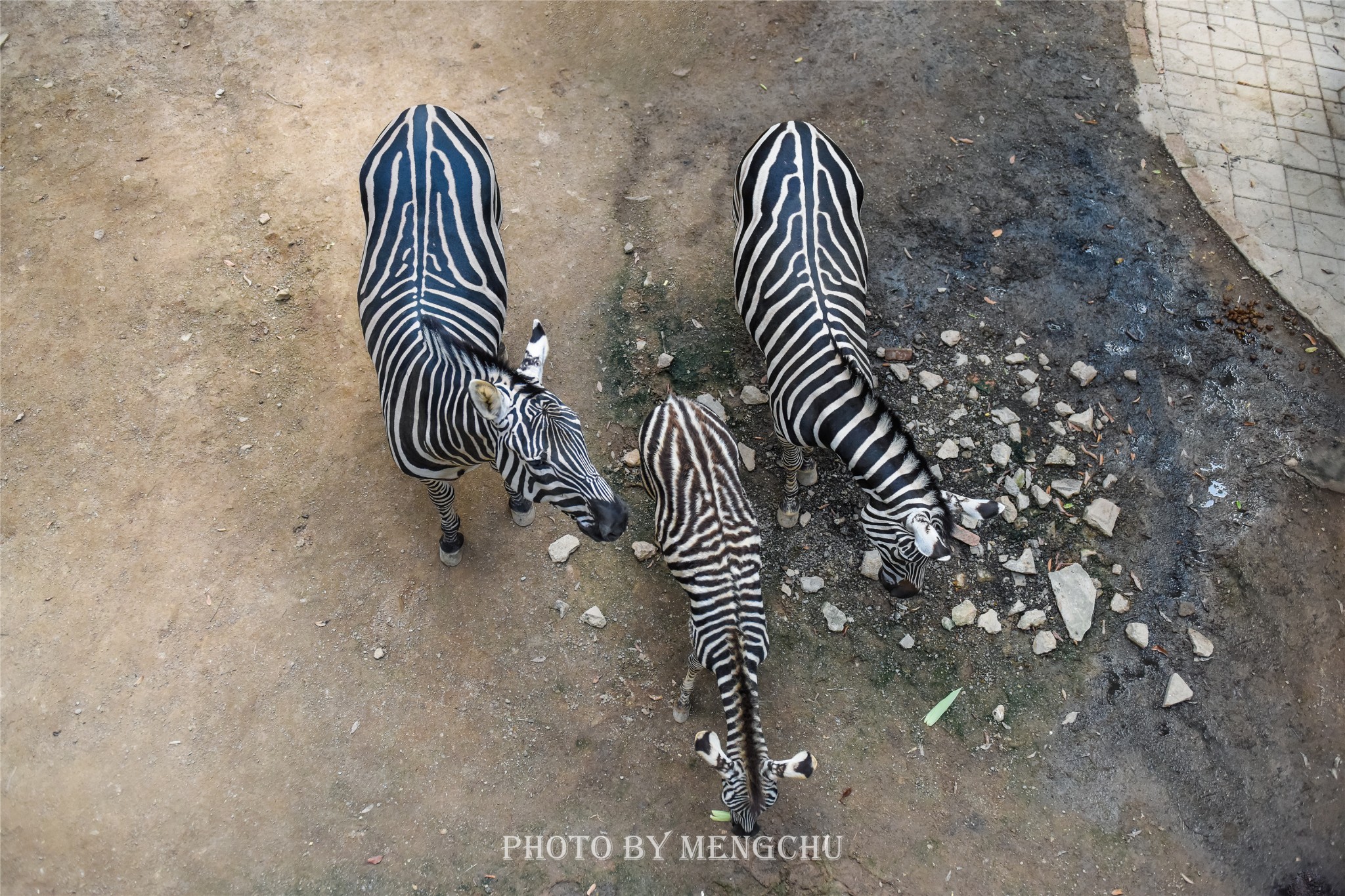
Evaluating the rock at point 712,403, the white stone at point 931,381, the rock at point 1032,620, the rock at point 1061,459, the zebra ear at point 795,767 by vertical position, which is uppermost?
the white stone at point 931,381

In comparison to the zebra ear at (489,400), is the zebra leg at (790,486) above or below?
below

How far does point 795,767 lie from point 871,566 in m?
2.20

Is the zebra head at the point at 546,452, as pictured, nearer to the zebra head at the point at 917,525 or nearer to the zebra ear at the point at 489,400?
the zebra ear at the point at 489,400

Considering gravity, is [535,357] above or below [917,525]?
above

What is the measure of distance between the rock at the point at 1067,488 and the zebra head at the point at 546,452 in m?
4.34

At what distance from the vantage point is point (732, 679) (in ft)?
17.8

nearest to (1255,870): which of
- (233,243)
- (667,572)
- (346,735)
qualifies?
(667,572)

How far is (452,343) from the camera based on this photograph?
5395 mm

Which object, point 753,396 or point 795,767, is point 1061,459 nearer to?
point 753,396

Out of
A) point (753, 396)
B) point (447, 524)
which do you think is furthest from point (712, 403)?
point (447, 524)

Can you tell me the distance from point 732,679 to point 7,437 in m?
7.11

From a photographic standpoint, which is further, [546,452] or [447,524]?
[447,524]

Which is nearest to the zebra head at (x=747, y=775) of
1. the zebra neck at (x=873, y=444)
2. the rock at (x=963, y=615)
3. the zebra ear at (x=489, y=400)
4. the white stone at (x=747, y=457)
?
the zebra neck at (x=873, y=444)

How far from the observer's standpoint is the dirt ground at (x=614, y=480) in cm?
605
